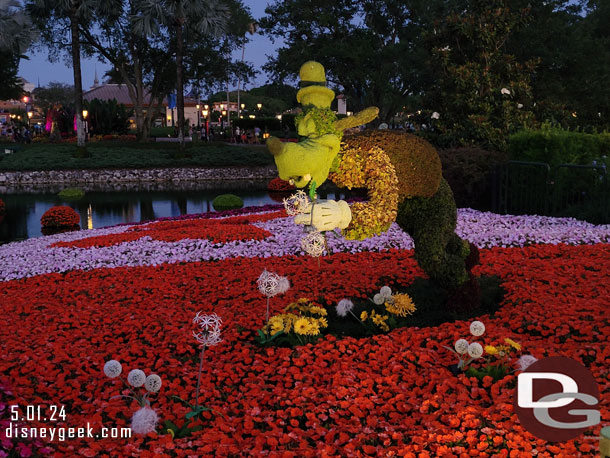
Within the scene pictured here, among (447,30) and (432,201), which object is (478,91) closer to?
(447,30)

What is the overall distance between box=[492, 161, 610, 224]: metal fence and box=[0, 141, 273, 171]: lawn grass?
1935cm

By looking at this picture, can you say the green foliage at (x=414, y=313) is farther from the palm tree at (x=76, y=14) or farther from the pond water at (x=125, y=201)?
the palm tree at (x=76, y=14)

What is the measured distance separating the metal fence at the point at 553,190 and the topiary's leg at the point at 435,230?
655 centimetres

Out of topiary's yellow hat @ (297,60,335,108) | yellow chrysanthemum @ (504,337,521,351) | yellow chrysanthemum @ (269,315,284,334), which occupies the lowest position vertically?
yellow chrysanthemum @ (269,315,284,334)

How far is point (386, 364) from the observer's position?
4.68 metres

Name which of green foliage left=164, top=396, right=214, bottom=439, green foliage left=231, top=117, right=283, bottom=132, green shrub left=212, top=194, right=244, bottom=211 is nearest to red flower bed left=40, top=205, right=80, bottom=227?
green shrub left=212, top=194, right=244, bottom=211

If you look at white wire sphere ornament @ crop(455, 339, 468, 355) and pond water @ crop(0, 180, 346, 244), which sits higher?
white wire sphere ornament @ crop(455, 339, 468, 355)

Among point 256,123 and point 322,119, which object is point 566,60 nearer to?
point 322,119

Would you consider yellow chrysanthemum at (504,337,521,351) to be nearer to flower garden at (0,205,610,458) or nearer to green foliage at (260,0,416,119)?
flower garden at (0,205,610,458)

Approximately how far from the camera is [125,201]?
2159 cm

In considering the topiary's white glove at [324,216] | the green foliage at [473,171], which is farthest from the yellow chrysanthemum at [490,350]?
the green foliage at [473,171]

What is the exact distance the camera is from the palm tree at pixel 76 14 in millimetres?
30781

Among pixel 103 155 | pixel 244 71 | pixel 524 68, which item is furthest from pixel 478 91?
pixel 244 71

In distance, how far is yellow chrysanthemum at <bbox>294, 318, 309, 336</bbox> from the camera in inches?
200
